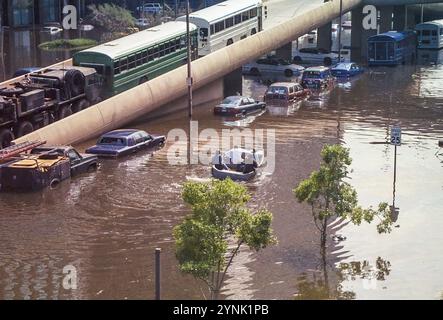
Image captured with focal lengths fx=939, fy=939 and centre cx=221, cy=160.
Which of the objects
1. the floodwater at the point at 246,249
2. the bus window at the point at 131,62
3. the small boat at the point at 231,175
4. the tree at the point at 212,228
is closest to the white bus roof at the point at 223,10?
the bus window at the point at 131,62

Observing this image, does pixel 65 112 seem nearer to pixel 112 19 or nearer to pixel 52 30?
pixel 112 19

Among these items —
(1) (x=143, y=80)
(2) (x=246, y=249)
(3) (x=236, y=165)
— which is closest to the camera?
(2) (x=246, y=249)

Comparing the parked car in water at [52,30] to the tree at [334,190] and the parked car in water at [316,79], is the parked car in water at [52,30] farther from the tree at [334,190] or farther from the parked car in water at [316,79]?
the tree at [334,190]

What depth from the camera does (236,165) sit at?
35812mm

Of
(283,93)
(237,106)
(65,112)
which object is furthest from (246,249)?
(283,93)

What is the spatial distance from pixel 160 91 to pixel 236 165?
39.8 feet

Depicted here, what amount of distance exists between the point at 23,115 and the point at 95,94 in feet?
19.6

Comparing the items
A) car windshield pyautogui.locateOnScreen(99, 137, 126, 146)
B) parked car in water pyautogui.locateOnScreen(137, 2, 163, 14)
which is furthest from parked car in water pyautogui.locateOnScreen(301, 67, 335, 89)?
parked car in water pyautogui.locateOnScreen(137, 2, 163, 14)

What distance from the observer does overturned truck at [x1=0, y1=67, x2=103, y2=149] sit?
3822cm

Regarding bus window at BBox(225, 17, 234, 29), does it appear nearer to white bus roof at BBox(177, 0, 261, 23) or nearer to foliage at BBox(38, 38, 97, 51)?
white bus roof at BBox(177, 0, 261, 23)

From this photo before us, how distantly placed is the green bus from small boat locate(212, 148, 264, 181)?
11190mm

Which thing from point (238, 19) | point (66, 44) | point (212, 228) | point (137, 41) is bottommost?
point (66, 44)
